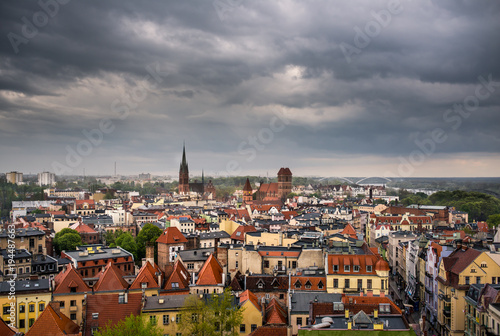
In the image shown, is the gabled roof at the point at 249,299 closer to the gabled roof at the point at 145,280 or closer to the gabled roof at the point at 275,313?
the gabled roof at the point at 275,313

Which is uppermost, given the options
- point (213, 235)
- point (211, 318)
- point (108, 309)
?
point (213, 235)

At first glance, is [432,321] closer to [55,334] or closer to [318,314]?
[318,314]

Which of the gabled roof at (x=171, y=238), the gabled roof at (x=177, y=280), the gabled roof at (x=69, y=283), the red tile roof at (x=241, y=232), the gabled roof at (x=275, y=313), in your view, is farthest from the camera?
the red tile roof at (x=241, y=232)

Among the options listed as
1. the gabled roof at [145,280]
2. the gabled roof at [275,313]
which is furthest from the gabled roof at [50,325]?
the gabled roof at [275,313]

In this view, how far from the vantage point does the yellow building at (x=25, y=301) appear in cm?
5738

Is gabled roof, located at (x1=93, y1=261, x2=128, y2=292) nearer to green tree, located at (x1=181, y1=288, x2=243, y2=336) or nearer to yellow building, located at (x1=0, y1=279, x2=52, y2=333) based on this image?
yellow building, located at (x1=0, y1=279, x2=52, y2=333)

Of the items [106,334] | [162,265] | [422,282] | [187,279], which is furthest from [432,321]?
[162,265]

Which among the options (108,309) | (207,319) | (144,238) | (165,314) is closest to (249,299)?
(207,319)

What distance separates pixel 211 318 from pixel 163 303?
7.88 m

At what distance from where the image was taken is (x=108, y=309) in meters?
52.2

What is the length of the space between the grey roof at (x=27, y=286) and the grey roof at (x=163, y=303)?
1499 cm

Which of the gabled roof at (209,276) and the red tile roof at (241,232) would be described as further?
the red tile roof at (241,232)

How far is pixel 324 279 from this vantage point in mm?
60875

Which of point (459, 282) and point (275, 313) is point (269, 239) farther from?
point (459, 282)
